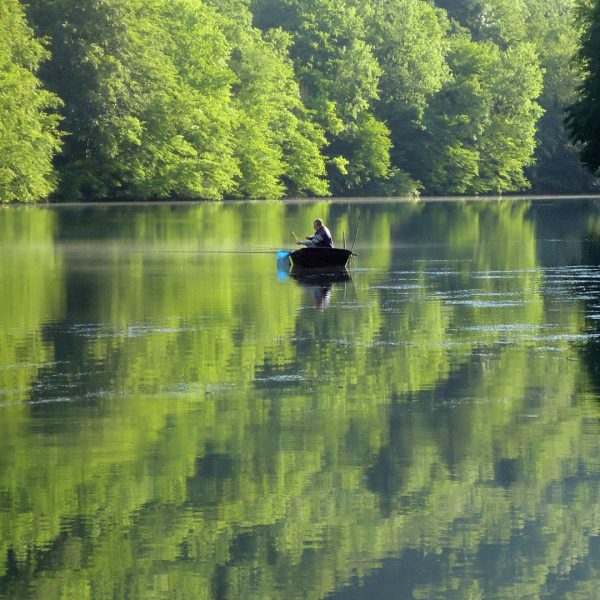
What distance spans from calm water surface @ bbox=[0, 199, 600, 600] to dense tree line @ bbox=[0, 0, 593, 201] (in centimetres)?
5375

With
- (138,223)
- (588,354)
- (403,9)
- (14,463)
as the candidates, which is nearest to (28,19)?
(138,223)

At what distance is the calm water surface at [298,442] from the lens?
10531mm

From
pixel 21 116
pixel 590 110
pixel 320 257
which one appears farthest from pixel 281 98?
pixel 320 257

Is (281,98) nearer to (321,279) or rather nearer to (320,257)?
(320,257)

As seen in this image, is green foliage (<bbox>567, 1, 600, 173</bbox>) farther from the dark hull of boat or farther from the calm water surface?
the calm water surface

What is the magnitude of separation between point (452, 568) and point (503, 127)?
121 meters

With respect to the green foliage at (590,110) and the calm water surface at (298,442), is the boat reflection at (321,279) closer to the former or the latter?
the calm water surface at (298,442)

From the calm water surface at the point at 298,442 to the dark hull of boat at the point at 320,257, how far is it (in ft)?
15.4

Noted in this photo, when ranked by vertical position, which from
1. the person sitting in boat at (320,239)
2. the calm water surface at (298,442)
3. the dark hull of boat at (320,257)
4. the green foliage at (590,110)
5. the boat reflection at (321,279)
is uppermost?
the green foliage at (590,110)

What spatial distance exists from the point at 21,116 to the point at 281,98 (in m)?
31.6

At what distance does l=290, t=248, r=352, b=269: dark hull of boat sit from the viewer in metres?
38.0

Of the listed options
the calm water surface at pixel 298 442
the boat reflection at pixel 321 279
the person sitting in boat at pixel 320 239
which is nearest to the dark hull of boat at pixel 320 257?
the boat reflection at pixel 321 279

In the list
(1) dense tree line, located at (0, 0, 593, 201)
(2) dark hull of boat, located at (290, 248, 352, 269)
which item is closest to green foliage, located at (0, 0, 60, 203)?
(1) dense tree line, located at (0, 0, 593, 201)

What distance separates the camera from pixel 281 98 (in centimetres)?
11019
